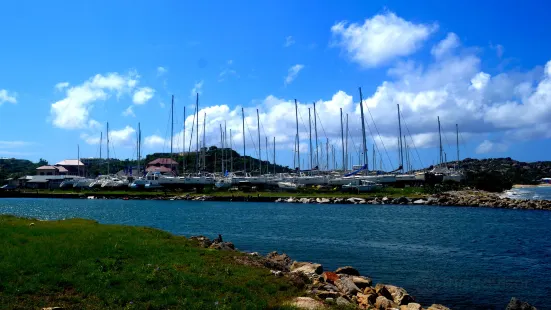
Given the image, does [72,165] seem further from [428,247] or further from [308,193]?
[428,247]

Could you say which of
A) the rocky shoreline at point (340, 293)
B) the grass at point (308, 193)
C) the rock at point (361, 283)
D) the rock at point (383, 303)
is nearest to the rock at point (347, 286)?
the rocky shoreline at point (340, 293)

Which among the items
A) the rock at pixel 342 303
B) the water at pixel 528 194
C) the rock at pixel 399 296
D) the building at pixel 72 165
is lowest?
the water at pixel 528 194

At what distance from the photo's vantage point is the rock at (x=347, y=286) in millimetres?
18194

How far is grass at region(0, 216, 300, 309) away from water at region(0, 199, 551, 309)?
9.55 m

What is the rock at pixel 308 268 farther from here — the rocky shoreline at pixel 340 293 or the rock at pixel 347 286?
the rock at pixel 347 286

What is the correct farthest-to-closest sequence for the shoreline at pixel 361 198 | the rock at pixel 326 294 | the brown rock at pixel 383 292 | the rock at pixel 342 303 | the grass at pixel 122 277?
the shoreline at pixel 361 198 → the brown rock at pixel 383 292 → the rock at pixel 326 294 → the rock at pixel 342 303 → the grass at pixel 122 277

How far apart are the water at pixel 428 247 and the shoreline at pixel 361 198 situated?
64.1 ft

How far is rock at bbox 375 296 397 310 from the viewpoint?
1666 centimetres

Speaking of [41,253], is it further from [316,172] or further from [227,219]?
[316,172]

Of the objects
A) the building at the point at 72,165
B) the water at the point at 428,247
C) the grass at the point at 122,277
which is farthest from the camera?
the building at the point at 72,165

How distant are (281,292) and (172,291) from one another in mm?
3590

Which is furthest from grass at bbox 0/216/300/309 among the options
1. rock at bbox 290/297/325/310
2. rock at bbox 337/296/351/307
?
rock at bbox 337/296/351/307

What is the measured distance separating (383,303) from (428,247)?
21.1 metres

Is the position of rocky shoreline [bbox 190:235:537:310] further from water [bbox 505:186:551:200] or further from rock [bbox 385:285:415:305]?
water [bbox 505:186:551:200]
